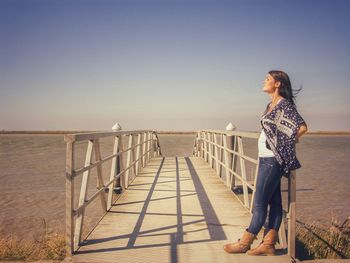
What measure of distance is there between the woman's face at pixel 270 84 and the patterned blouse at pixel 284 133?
18cm

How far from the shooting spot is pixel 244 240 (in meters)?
3.41

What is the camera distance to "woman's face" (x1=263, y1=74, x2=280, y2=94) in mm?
3229

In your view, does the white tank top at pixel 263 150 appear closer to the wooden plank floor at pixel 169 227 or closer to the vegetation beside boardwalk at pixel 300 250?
the wooden plank floor at pixel 169 227

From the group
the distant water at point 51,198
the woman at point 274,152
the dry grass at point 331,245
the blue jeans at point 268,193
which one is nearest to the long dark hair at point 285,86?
the woman at point 274,152

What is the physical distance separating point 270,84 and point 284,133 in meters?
0.50

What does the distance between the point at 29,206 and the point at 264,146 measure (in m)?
11.6

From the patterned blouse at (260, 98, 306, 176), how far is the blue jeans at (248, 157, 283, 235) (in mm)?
105

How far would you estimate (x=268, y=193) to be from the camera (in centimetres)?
327

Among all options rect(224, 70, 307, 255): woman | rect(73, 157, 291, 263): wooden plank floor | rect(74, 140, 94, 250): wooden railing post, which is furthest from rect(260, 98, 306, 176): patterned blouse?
rect(74, 140, 94, 250): wooden railing post

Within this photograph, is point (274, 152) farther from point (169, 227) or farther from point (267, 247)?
point (169, 227)

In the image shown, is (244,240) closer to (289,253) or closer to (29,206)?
(289,253)

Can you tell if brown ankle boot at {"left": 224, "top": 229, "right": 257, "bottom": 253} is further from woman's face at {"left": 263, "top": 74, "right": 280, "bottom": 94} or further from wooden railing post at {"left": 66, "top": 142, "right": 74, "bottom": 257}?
wooden railing post at {"left": 66, "top": 142, "right": 74, "bottom": 257}

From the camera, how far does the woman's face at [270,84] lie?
3.23 metres

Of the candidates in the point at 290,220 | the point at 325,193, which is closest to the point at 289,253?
the point at 290,220
